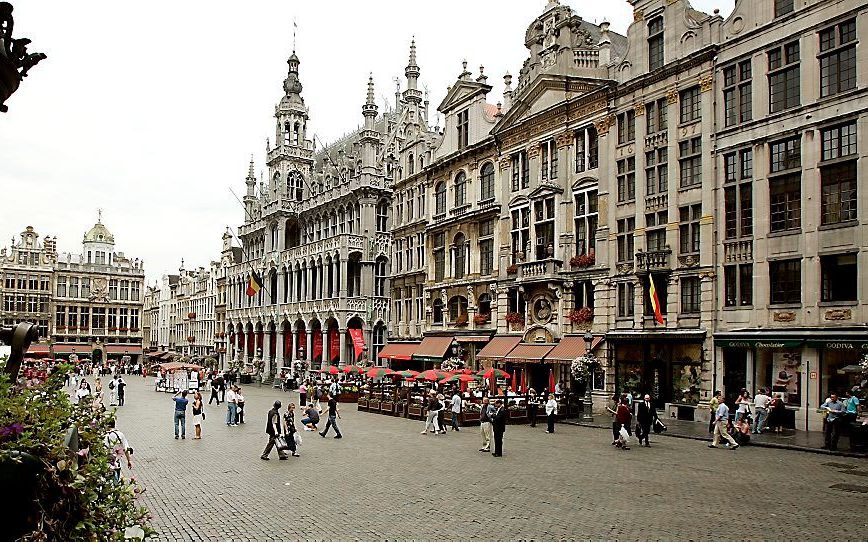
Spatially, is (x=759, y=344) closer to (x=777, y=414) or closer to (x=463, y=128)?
(x=777, y=414)

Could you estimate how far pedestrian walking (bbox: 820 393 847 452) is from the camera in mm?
22719

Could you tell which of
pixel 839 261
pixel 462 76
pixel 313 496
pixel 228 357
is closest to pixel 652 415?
pixel 839 261

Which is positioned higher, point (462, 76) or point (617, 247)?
point (462, 76)

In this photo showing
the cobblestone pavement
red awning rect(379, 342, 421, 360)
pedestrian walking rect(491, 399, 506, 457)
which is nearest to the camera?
the cobblestone pavement

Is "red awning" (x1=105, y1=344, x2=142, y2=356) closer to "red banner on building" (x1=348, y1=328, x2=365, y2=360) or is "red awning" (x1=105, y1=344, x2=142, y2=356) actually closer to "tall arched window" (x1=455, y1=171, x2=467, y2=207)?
"red banner on building" (x1=348, y1=328, x2=365, y2=360)

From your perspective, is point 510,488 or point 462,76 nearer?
point 510,488

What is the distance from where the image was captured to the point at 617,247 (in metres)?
36.3

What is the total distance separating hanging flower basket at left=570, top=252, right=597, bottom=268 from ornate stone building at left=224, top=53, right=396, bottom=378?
25300mm

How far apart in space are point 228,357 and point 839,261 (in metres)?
68.8

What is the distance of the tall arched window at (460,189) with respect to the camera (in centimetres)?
4893

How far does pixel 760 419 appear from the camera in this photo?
2734cm

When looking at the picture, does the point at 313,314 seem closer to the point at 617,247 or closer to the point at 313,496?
the point at 617,247

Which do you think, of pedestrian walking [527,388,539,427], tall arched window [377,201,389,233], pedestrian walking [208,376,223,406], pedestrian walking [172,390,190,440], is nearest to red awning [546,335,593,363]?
pedestrian walking [527,388,539,427]

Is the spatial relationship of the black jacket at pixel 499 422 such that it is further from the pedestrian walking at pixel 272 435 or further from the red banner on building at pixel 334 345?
A: the red banner on building at pixel 334 345
